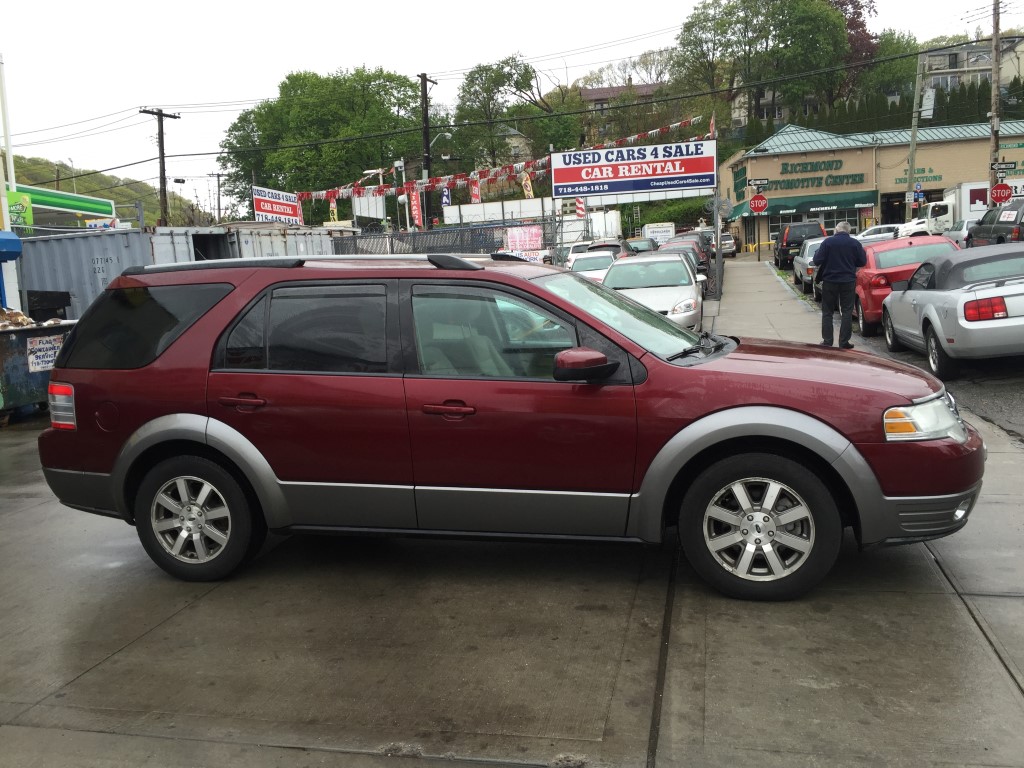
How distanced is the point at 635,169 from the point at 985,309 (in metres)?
19.1

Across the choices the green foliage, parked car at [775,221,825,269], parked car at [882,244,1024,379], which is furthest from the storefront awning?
parked car at [882,244,1024,379]

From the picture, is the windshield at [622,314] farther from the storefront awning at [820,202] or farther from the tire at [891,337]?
the storefront awning at [820,202]

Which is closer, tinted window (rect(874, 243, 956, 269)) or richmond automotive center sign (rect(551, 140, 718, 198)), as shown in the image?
tinted window (rect(874, 243, 956, 269))

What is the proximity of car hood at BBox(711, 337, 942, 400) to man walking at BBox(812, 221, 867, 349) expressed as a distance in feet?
25.0

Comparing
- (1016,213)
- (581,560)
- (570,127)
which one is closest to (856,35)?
(570,127)

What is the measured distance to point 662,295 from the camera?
1441 centimetres

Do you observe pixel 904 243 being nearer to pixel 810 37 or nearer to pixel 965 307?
pixel 965 307

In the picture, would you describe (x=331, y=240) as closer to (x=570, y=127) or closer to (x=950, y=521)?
(x=950, y=521)

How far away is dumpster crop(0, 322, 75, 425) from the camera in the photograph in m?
11.3

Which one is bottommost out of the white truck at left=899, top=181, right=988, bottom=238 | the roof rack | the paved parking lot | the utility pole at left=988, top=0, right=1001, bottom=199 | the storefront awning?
the paved parking lot

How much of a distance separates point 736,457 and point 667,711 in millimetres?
1294

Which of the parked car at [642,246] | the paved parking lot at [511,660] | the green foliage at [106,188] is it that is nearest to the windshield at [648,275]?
the paved parking lot at [511,660]

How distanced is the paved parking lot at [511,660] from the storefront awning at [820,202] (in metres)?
51.0

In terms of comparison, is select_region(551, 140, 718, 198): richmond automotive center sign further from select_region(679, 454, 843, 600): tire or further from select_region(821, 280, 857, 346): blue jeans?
select_region(679, 454, 843, 600): tire
